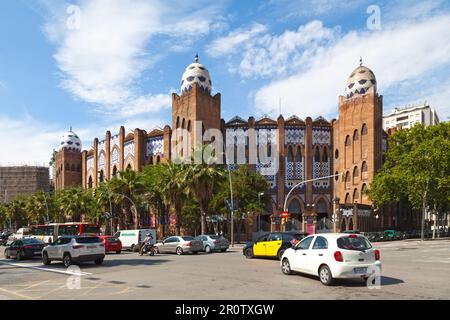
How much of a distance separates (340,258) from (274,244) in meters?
10.7

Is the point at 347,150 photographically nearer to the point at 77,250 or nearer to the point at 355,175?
the point at 355,175

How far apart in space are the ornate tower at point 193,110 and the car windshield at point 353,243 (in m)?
50.5

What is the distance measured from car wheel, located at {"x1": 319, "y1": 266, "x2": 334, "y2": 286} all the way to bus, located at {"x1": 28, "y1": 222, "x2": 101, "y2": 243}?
3074 centimetres

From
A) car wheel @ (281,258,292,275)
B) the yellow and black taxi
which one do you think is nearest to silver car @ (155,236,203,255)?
the yellow and black taxi

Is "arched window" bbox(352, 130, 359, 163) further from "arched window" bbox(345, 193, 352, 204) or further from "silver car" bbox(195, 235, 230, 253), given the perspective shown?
"silver car" bbox(195, 235, 230, 253)

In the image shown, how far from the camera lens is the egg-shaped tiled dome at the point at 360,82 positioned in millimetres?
67250

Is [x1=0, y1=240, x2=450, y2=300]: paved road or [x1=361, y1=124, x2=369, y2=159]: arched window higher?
[x1=361, y1=124, x2=369, y2=159]: arched window

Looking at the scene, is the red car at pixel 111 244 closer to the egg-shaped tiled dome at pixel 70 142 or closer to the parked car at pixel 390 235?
the parked car at pixel 390 235

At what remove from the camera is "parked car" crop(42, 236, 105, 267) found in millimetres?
21812

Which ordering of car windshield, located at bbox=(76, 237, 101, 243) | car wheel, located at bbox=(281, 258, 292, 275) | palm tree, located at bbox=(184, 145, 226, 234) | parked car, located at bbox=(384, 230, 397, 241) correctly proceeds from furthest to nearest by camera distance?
parked car, located at bbox=(384, 230, 397, 241)
palm tree, located at bbox=(184, 145, 226, 234)
car windshield, located at bbox=(76, 237, 101, 243)
car wheel, located at bbox=(281, 258, 292, 275)

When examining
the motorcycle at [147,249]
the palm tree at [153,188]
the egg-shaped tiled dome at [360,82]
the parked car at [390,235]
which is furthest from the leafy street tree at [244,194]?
the egg-shaped tiled dome at [360,82]
